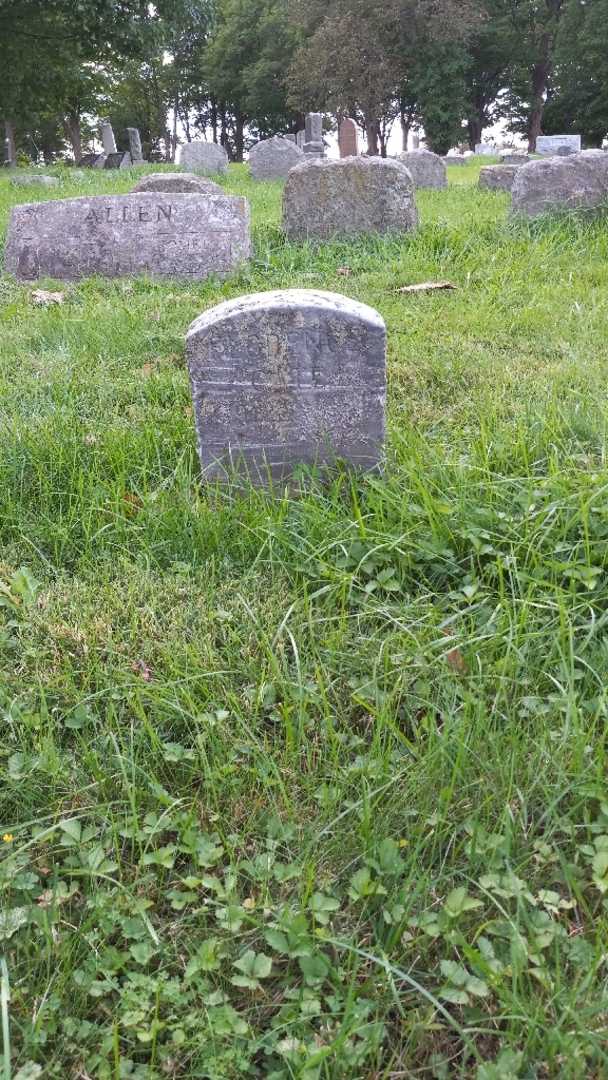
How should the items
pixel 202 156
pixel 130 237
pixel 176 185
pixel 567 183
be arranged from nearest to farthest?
pixel 130 237 < pixel 567 183 < pixel 176 185 < pixel 202 156

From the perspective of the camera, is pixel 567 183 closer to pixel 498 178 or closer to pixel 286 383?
pixel 498 178

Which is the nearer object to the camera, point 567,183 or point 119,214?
point 119,214

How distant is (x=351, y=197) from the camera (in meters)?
6.76

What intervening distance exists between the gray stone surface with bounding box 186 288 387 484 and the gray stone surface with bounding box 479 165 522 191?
10343mm

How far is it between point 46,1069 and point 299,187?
6.78 metres

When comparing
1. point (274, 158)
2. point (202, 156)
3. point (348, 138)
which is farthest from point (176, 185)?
point (348, 138)

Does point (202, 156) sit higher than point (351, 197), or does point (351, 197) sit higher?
point (202, 156)

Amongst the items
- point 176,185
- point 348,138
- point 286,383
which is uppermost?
point 348,138

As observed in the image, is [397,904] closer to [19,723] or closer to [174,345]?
[19,723]

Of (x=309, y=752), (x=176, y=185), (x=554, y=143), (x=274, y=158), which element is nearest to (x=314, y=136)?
(x=274, y=158)

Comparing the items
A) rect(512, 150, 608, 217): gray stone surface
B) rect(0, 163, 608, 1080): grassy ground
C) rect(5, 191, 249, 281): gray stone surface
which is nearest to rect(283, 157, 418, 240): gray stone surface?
rect(5, 191, 249, 281): gray stone surface

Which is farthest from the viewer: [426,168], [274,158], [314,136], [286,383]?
[314,136]

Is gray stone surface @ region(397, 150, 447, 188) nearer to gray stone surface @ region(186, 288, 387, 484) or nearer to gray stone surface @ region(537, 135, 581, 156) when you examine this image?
gray stone surface @ region(186, 288, 387, 484)

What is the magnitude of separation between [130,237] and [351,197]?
194 centimetres
